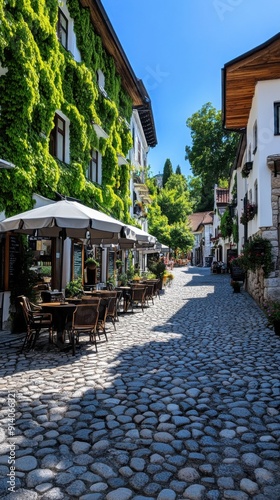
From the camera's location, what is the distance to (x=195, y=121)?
36094mm

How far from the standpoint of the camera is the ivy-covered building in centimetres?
891

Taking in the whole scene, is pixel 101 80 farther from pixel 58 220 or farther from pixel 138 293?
pixel 58 220

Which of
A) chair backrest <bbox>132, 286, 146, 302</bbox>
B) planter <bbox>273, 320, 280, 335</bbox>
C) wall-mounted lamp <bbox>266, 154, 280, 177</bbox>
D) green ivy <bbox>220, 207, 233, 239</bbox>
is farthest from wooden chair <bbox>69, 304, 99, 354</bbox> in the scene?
green ivy <bbox>220, 207, 233, 239</bbox>

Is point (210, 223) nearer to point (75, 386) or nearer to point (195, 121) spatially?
point (195, 121)

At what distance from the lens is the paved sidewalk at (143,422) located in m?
2.78

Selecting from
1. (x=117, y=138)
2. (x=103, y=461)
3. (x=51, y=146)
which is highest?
(x=117, y=138)

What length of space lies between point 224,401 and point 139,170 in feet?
69.1

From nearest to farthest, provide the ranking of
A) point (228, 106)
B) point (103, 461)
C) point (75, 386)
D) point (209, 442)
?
1. point (103, 461)
2. point (209, 442)
3. point (75, 386)
4. point (228, 106)

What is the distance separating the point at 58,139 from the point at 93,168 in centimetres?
351

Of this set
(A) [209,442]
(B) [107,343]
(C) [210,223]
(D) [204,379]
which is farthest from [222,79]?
(C) [210,223]

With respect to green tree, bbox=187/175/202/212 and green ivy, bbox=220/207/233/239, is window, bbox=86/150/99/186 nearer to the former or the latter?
green ivy, bbox=220/207/233/239

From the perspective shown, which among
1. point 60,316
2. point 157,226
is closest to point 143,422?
point 60,316

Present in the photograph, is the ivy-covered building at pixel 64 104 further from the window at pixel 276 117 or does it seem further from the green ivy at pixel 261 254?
the window at pixel 276 117

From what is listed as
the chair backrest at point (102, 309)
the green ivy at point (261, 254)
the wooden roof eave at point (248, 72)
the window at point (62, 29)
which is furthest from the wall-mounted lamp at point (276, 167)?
the window at point (62, 29)
